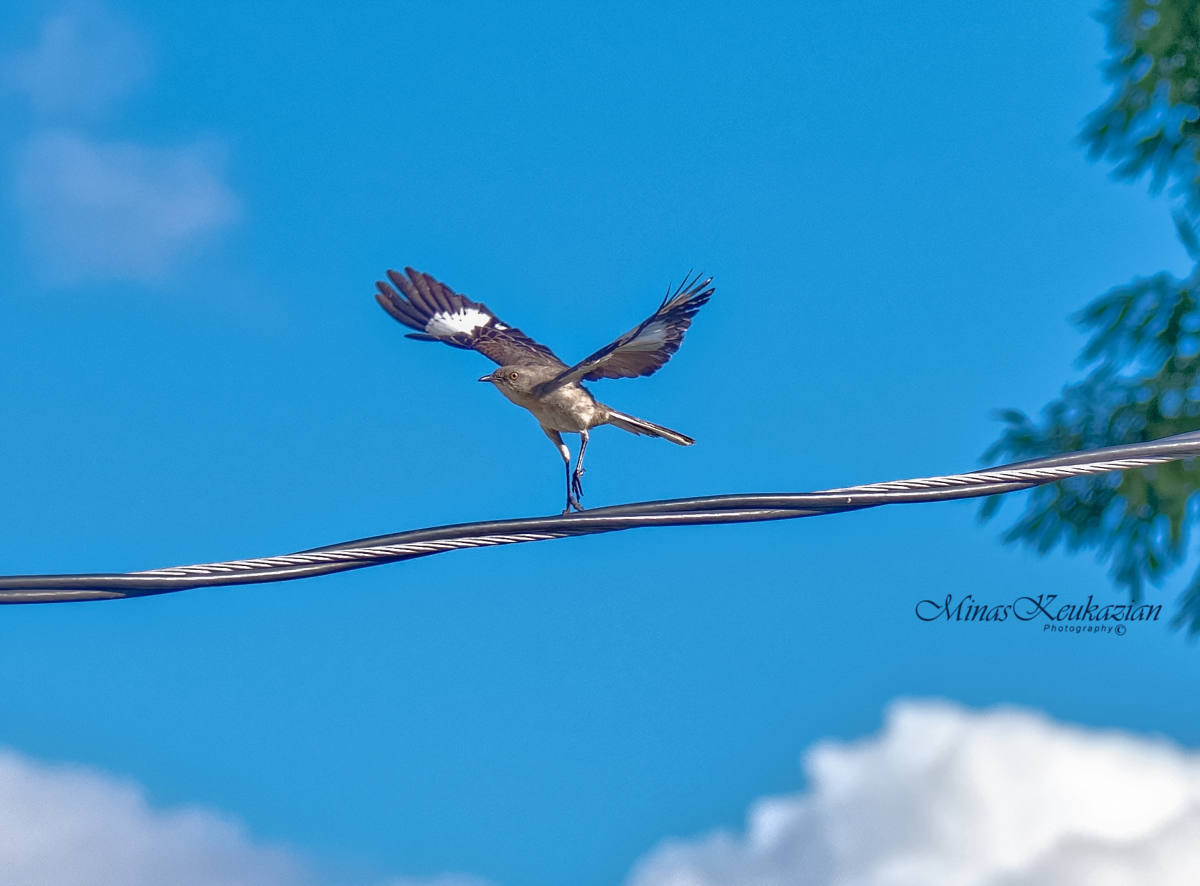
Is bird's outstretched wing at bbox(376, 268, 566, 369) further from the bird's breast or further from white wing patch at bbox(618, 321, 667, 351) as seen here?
white wing patch at bbox(618, 321, 667, 351)

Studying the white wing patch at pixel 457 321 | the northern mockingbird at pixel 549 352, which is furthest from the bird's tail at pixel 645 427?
the white wing patch at pixel 457 321

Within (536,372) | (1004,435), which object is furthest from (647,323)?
(1004,435)

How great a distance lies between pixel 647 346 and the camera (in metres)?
6.62

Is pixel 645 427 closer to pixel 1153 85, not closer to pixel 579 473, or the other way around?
pixel 579 473

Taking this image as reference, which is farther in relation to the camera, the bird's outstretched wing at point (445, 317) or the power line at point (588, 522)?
the bird's outstretched wing at point (445, 317)

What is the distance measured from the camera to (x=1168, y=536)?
1095cm

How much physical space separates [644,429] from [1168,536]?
5594mm

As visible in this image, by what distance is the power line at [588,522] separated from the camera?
15.4 ft

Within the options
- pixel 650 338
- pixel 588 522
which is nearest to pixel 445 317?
pixel 650 338

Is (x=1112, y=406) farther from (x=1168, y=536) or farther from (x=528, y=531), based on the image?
(x=528, y=531)

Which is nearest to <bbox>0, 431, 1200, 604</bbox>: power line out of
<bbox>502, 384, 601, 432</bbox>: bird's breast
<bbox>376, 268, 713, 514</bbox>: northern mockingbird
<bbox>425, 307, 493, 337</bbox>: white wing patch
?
<bbox>376, 268, 713, 514</bbox>: northern mockingbird

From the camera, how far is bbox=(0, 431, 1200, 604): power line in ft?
15.4

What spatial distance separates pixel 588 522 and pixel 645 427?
2.41 meters

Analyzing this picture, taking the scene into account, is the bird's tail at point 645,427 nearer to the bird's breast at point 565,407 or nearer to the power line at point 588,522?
the bird's breast at point 565,407
